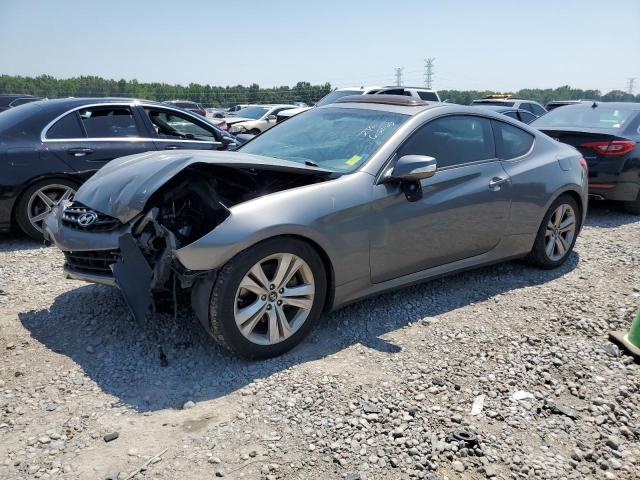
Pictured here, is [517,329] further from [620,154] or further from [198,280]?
[620,154]

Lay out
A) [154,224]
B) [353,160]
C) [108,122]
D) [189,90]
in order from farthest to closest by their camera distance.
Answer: [189,90] → [108,122] → [353,160] → [154,224]

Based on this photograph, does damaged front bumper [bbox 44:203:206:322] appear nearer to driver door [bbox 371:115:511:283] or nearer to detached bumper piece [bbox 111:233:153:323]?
detached bumper piece [bbox 111:233:153:323]

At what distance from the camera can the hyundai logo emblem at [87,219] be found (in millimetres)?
3594

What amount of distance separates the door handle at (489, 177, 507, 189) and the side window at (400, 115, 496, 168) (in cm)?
20

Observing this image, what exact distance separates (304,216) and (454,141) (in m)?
1.67

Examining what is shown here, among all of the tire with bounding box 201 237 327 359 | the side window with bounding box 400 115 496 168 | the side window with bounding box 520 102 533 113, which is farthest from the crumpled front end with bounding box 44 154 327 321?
the side window with bounding box 520 102 533 113

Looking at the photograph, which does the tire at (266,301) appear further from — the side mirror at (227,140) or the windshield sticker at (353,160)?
the side mirror at (227,140)

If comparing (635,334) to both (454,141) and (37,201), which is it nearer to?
(454,141)

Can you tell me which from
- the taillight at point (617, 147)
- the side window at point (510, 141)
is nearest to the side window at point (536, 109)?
the taillight at point (617, 147)

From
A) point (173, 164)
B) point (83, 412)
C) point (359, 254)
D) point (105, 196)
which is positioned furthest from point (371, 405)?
point (105, 196)

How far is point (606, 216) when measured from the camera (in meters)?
7.73

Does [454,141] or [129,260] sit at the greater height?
[454,141]

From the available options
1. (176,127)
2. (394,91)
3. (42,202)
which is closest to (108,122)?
(176,127)

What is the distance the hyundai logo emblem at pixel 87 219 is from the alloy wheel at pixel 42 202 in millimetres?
2195
